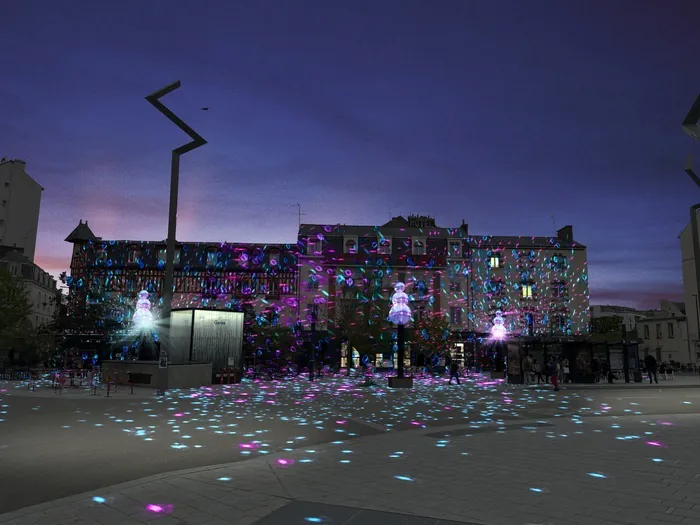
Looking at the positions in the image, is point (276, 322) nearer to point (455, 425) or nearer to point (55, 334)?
point (55, 334)

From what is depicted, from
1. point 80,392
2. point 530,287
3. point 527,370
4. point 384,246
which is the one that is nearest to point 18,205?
point 384,246

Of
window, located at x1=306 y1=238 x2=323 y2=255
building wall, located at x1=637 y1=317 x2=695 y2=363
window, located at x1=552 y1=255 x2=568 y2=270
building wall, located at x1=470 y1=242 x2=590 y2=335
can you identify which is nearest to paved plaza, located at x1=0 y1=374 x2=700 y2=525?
window, located at x1=306 y1=238 x2=323 y2=255

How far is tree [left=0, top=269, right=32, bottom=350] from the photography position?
37.2 meters

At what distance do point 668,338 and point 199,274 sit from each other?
53.5 m

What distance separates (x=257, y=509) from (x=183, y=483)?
1504 millimetres

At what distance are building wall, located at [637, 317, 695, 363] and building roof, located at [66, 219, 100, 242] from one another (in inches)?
2371

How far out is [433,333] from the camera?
43375 mm

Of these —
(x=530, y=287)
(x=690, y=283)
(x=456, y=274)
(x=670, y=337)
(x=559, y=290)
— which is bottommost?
(x=670, y=337)

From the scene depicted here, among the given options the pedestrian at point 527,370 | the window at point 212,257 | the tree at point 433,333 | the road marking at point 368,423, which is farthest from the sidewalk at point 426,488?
the window at point 212,257

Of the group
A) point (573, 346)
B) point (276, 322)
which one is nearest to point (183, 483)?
point (573, 346)

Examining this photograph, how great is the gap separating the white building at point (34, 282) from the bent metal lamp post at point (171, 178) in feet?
108

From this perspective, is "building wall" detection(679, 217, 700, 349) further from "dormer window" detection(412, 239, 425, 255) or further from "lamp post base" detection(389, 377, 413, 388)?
"lamp post base" detection(389, 377, 413, 388)

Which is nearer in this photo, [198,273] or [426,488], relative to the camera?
[426,488]

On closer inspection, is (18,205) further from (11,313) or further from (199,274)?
(199,274)
